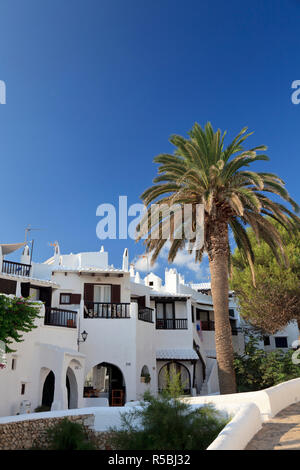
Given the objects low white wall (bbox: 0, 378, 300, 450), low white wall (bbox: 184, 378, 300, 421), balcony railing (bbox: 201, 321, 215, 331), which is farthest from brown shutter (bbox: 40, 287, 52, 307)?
balcony railing (bbox: 201, 321, 215, 331)

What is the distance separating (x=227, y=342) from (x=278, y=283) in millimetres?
8136

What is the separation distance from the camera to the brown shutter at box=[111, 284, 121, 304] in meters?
26.5

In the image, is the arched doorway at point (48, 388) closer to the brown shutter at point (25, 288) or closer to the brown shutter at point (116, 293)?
the brown shutter at point (25, 288)

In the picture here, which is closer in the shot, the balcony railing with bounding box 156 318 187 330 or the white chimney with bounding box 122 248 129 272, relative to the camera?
the white chimney with bounding box 122 248 129 272

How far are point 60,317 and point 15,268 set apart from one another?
4.46m


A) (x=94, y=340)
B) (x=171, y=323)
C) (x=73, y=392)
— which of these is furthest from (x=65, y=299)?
(x=171, y=323)

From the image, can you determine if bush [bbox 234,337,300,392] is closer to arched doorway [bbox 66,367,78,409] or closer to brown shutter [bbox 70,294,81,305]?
arched doorway [bbox 66,367,78,409]

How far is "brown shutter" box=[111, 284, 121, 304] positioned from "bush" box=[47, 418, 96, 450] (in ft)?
42.5

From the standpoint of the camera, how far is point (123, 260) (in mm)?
28938

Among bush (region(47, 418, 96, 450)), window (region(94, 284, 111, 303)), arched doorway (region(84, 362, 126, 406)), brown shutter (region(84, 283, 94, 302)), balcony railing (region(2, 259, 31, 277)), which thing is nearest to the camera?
bush (region(47, 418, 96, 450))

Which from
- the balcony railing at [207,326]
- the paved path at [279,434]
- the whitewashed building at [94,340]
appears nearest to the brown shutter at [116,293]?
the whitewashed building at [94,340]

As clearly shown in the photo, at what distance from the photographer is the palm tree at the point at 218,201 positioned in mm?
17438

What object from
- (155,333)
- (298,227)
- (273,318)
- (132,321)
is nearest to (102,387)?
(155,333)
